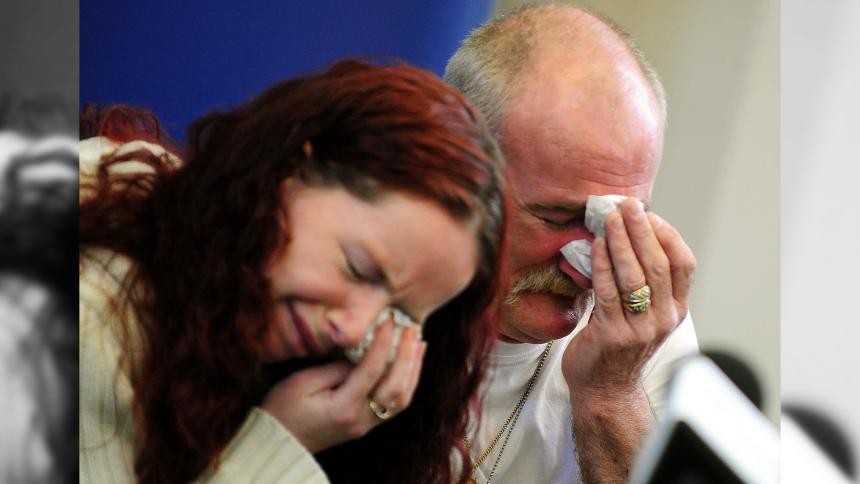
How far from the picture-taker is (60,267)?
0.94m

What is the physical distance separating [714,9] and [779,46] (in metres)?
0.09

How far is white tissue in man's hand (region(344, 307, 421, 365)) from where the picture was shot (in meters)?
0.87

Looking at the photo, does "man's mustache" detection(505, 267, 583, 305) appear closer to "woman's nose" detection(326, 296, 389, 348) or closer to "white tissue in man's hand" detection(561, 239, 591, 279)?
"white tissue in man's hand" detection(561, 239, 591, 279)

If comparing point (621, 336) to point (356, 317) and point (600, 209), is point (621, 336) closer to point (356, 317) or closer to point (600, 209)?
point (600, 209)

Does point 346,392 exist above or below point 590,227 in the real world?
below

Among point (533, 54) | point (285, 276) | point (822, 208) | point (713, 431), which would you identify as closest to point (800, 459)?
point (713, 431)

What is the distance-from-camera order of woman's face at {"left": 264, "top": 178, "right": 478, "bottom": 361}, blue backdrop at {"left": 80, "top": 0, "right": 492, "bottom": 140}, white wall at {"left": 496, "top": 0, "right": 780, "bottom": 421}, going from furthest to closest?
white wall at {"left": 496, "top": 0, "right": 780, "bottom": 421}
blue backdrop at {"left": 80, "top": 0, "right": 492, "bottom": 140}
woman's face at {"left": 264, "top": 178, "right": 478, "bottom": 361}

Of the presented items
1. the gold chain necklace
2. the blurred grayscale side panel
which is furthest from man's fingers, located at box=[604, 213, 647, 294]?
the blurred grayscale side panel

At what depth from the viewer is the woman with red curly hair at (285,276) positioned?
33.9 inches

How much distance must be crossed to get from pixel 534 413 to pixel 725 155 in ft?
1.11

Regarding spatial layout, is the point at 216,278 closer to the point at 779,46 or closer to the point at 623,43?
the point at 623,43

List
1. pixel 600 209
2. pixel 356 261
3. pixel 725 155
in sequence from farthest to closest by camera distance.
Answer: pixel 725 155, pixel 600 209, pixel 356 261

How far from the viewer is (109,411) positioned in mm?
911

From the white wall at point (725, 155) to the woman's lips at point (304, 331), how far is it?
0.38 m
